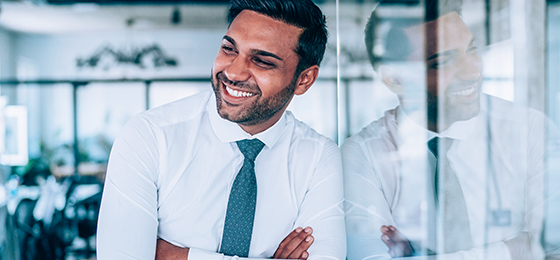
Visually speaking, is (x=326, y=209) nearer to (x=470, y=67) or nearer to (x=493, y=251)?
(x=493, y=251)

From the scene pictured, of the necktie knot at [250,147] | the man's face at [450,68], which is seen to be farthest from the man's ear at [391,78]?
the necktie knot at [250,147]

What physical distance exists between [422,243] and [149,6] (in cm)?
523

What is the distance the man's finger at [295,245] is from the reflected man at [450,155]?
0.26 metres

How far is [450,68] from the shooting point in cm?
98

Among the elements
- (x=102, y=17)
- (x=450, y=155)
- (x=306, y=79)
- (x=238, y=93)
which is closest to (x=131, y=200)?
(x=238, y=93)

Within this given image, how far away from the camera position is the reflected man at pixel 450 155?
0.86 metres

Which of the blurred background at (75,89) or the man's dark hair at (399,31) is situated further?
the blurred background at (75,89)

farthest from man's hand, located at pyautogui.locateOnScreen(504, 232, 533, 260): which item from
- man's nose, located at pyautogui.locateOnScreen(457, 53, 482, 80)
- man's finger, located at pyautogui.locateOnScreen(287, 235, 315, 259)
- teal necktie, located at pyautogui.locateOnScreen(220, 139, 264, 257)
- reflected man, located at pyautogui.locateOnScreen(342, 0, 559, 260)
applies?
teal necktie, located at pyautogui.locateOnScreen(220, 139, 264, 257)

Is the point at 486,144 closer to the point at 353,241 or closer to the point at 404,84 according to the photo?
the point at 404,84

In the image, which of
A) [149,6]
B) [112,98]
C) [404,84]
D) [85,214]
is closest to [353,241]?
[404,84]

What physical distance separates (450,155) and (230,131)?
2.67ft

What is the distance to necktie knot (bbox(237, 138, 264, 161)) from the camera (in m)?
1.44

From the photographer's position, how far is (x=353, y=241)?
1.40 meters

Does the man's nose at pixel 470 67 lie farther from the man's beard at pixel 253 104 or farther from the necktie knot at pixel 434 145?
the man's beard at pixel 253 104
